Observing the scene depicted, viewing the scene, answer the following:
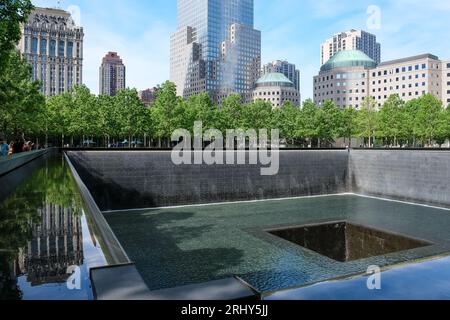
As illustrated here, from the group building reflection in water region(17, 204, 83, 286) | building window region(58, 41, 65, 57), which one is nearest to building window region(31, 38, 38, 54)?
building window region(58, 41, 65, 57)

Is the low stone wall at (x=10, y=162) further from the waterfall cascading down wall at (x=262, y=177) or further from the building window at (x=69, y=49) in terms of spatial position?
the building window at (x=69, y=49)

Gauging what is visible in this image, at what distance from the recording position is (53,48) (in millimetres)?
135625

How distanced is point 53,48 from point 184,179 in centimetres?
13603

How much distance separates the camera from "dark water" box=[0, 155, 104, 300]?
7.59 feet

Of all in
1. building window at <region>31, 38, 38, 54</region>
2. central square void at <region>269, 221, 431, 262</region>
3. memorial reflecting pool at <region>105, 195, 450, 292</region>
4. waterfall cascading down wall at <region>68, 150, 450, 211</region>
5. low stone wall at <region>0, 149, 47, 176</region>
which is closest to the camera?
memorial reflecting pool at <region>105, 195, 450, 292</region>

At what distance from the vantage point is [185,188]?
2020cm

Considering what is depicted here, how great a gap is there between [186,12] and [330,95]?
77.0m

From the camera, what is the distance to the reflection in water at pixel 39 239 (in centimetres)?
256

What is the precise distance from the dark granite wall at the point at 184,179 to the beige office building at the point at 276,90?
102379mm

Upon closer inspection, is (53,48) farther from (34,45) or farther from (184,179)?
(184,179)

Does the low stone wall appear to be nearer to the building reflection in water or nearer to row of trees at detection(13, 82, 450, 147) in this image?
the building reflection in water

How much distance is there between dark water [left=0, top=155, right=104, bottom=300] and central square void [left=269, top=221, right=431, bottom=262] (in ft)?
32.9

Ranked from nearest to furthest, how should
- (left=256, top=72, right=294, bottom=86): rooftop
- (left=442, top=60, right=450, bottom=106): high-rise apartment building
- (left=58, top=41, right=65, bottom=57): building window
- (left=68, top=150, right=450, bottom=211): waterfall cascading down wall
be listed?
(left=68, top=150, right=450, bottom=211): waterfall cascading down wall, (left=442, top=60, right=450, bottom=106): high-rise apartment building, (left=256, top=72, right=294, bottom=86): rooftop, (left=58, top=41, right=65, bottom=57): building window
